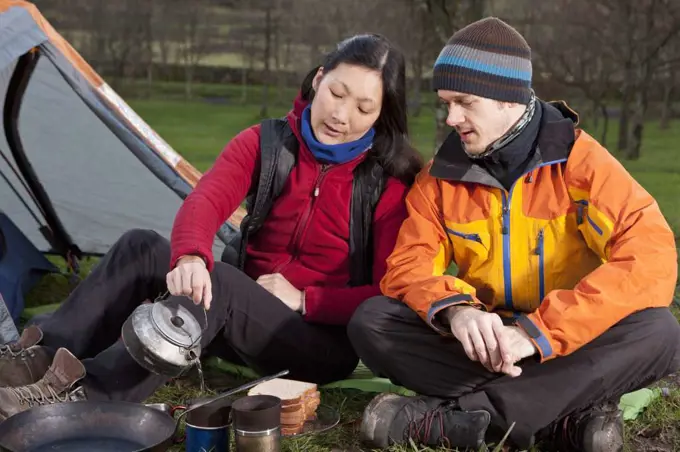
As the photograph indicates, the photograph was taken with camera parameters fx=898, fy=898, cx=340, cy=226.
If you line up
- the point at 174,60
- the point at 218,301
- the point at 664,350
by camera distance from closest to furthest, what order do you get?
the point at 664,350
the point at 218,301
the point at 174,60

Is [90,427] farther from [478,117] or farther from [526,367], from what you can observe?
[478,117]

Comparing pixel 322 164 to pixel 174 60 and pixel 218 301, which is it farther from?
pixel 174 60

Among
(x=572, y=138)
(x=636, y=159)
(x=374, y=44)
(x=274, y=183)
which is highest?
(x=374, y=44)

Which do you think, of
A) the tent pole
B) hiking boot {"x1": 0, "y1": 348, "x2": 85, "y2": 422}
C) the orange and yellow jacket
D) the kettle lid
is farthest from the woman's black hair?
the tent pole

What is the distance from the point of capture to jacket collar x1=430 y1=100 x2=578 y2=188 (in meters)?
Result: 2.23

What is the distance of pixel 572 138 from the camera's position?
2262 millimetres

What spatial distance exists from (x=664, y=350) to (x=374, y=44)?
3.56ft

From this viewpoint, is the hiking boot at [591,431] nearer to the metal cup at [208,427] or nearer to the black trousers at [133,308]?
the black trousers at [133,308]

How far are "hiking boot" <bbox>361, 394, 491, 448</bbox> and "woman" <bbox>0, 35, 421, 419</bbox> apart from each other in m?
0.35

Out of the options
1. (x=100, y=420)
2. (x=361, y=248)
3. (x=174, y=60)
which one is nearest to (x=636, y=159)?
(x=174, y=60)

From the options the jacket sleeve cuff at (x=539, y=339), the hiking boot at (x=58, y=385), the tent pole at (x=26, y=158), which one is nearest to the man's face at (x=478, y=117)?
the jacket sleeve cuff at (x=539, y=339)

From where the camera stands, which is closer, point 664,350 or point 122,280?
point 664,350

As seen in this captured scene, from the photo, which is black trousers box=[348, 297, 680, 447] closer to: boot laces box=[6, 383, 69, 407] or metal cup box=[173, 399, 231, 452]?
metal cup box=[173, 399, 231, 452]

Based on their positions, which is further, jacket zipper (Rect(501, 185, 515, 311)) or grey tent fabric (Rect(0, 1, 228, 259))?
grey tent fabric (Rect(0, 1, 228, 259))
